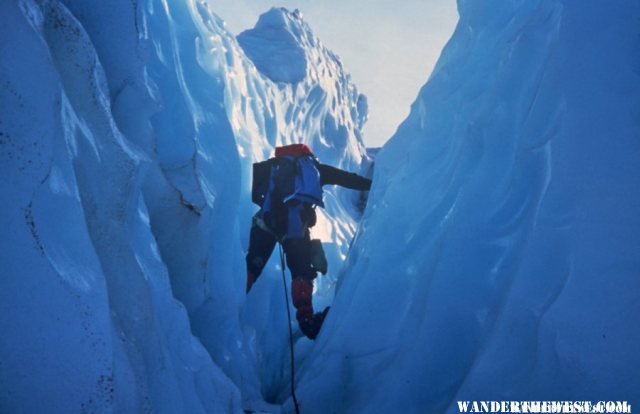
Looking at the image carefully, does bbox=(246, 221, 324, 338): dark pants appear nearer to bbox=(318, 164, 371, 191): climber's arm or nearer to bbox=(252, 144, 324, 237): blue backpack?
bbox=(252, 144, 324, 237): blue backpack

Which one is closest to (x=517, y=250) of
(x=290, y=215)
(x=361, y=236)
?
(x=361, y=236)

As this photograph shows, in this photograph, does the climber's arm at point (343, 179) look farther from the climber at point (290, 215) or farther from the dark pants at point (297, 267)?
the dark pants at point (297, 267)

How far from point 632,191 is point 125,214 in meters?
1.87

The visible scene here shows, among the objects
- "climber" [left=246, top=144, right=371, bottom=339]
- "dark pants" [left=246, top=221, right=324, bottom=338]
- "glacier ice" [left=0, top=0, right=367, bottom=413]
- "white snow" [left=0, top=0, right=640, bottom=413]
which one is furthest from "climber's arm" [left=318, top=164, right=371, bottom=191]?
"glacier ice" [left=0, top=0, right=367, bottom=413]

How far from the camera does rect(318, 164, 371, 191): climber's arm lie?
434cm

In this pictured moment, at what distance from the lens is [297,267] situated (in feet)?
12.2

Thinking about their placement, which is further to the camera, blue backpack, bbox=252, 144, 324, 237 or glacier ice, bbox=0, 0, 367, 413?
blue backpack, bbox=252, 144, 324, 237

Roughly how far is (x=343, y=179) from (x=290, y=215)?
77 cm

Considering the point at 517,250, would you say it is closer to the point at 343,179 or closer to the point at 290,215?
the point at 290,215

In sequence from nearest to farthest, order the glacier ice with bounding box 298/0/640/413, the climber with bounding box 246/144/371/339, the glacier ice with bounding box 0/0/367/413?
the glacier ice with bounding box 0/0/367/413, the glacier ice with bounding box 298/0/640/413, the climber with bounding box 246/144/371/339

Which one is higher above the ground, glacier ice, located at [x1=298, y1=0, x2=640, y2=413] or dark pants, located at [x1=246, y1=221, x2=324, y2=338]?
glacier ice, located at [x1=298, y1=0, x2=640, y2=413]

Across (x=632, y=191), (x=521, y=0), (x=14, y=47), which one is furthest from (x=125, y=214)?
(x=521, y=0)

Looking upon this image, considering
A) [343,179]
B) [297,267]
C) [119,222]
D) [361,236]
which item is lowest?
[297,267]

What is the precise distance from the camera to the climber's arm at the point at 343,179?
4.34m
